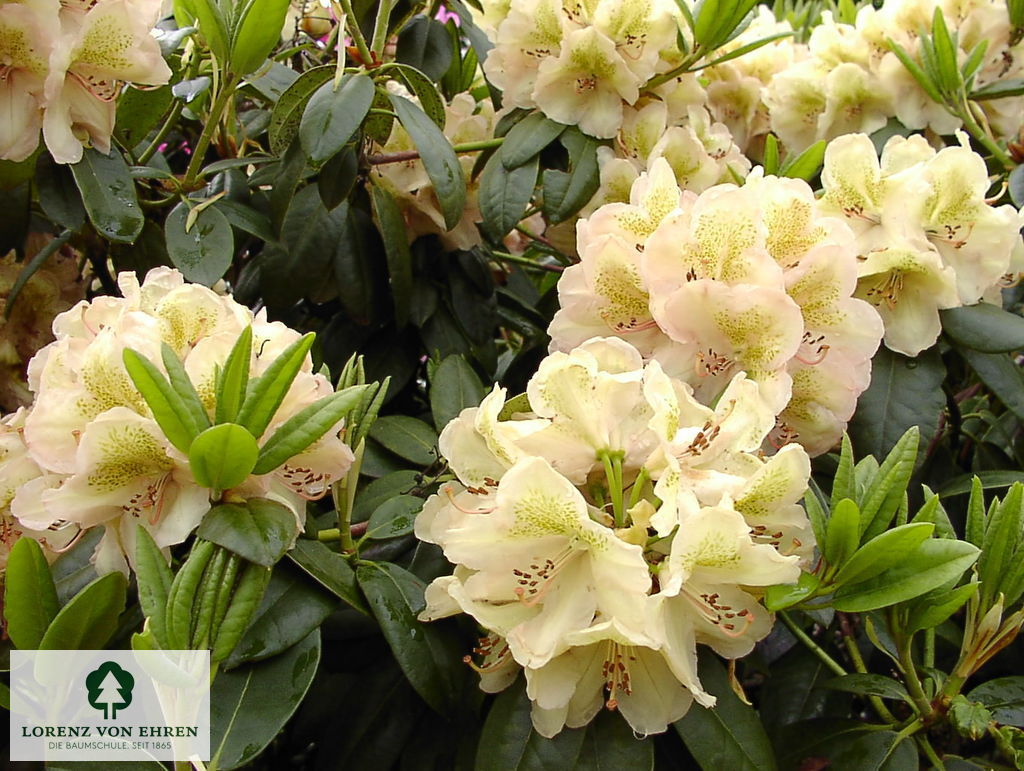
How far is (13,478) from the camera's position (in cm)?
74

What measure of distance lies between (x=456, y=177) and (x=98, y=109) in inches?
14.7

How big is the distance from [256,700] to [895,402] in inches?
25.7

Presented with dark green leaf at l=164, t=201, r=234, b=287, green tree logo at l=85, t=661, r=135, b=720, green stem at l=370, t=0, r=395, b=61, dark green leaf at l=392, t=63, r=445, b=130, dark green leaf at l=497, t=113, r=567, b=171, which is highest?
green stem at l=370, t=0, r=395, b=61

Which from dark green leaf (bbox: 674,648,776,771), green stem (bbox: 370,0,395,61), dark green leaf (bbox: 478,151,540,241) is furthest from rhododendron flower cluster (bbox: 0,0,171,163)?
dark green leaf (bbox: 674,648,776,771)

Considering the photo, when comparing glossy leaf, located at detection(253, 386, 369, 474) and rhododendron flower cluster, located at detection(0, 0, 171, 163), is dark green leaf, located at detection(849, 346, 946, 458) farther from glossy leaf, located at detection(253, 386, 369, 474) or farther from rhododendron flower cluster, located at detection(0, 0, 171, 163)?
rhododendron flower cluster, located at detection(0, 0, 171, 163)

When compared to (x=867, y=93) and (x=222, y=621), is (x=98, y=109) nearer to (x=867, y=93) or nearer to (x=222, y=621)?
(x=222, y=621)

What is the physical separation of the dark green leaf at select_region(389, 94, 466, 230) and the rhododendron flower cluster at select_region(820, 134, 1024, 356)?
391mm

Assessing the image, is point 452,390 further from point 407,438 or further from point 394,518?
point 394,518

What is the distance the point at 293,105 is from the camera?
1026 mm

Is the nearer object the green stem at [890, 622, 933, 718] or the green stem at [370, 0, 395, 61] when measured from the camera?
the green stem at [890, 622, 933, 718]

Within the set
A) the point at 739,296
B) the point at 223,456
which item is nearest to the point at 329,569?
the point at 223,456

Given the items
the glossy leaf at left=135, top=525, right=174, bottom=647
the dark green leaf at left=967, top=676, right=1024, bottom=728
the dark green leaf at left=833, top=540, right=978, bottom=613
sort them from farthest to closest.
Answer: the dark green leaf at left=967, top=676, right=1024, bottom=728
the dark green leaf at left=833, top=540, right=978, bottom=613
the glossy leaf at left=135, top=525, right=174, bottom=647

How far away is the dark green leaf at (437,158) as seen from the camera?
1011 millimetres

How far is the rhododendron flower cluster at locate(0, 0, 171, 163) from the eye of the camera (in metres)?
0.87
